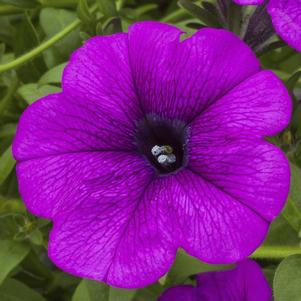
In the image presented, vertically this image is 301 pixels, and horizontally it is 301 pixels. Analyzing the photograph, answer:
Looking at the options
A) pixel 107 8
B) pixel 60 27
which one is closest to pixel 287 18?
pixel 107 8

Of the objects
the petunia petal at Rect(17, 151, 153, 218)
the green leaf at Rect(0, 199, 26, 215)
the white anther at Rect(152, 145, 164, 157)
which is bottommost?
the green leaf at Rect(0, 199, 26, 215)

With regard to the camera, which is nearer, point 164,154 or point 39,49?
point 164,154

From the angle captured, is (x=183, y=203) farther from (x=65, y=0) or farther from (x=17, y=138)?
(x=65, y=0)

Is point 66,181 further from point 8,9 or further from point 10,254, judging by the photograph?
point 8,9

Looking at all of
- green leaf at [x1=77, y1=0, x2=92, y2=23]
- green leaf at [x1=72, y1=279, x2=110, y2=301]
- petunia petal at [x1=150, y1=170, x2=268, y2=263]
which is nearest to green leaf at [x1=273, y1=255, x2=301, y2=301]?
petunia petal at [x1=150, y1=170, x2=268, y2=263]

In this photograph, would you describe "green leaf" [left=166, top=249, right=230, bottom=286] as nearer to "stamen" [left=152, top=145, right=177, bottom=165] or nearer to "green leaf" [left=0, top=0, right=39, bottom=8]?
"stamen" [left=152, top=145, right=177, bottom=165]

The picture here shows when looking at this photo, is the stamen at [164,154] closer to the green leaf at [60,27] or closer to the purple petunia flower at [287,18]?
the purple petunia flower at [287,18]

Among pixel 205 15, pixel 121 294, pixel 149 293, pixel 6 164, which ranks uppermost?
pixel 205 15
